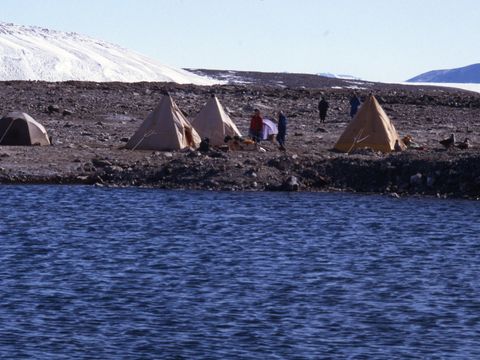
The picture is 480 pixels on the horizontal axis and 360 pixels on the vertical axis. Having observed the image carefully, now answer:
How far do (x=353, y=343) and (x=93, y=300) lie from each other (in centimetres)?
413

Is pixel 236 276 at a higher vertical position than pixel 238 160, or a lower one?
lower

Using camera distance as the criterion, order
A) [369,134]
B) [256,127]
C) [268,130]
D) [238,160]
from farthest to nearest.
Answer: [268,130] < [256,127] < [369,134] < [238,160]

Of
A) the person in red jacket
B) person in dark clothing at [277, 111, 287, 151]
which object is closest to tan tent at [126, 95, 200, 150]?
the person in red jacket

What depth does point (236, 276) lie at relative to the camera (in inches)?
855

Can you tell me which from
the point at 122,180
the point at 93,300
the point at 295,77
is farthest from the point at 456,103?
the point at 295,77

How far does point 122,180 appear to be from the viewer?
34.8 m

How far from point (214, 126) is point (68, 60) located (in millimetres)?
50786

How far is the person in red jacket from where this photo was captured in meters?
40.3

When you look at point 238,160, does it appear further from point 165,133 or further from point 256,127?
point 256,127

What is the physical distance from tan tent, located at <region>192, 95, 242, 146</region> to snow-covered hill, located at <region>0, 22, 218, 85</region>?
43045mm

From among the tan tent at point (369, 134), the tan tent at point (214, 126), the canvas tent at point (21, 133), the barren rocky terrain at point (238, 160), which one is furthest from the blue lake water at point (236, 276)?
the tan tent at point (214, 126)

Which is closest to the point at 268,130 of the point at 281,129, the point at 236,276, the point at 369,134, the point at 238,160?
the point at 281,129

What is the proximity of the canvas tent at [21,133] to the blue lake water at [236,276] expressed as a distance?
21.7ft

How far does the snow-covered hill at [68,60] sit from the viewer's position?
282ft
